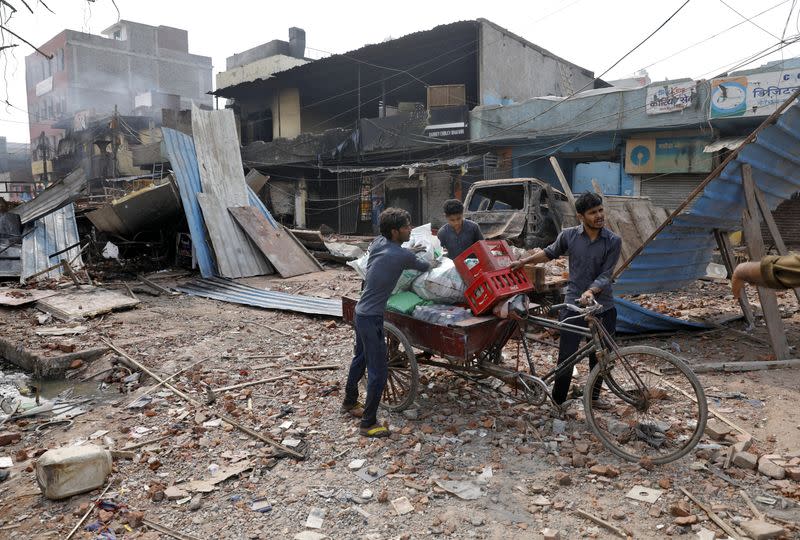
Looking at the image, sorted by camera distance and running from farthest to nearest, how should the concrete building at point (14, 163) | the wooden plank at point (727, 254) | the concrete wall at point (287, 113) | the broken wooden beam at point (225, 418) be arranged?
the concrete building at point (14, 163) → the concrete wall at point (287, 113) → the wooden plank at point (727, 254) → the broken wooden beam at point (225, 418)

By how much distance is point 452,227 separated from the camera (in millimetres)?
5758

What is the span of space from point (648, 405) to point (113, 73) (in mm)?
55408

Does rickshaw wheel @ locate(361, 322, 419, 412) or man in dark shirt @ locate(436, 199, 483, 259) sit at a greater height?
man in dark shirt @ locate(436, 199, 483, 259)

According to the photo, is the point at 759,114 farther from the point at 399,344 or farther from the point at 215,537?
the point at 215,537

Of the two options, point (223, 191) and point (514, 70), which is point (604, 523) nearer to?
point (223, 191)

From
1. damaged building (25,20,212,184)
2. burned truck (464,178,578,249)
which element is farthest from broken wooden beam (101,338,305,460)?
damaged building (25,20,212,184)

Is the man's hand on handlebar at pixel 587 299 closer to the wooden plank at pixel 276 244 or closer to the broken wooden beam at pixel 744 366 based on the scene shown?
the broken wooden beam at pixel 744 366

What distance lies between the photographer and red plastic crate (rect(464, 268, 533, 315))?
3.89 m

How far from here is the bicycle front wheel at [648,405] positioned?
346cm

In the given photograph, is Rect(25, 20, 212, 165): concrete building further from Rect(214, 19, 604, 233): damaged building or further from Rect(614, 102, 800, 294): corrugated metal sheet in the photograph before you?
Rect(614, 102, 800, 294): corrugated metal sheet

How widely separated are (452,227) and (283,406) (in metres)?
2.48

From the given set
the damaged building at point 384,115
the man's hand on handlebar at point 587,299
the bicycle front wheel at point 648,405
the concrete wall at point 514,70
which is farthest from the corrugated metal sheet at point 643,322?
the concrete wall at point 514,70

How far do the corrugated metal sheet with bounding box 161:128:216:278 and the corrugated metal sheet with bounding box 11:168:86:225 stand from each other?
2.62m

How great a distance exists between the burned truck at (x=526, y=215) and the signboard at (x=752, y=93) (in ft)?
19.8
